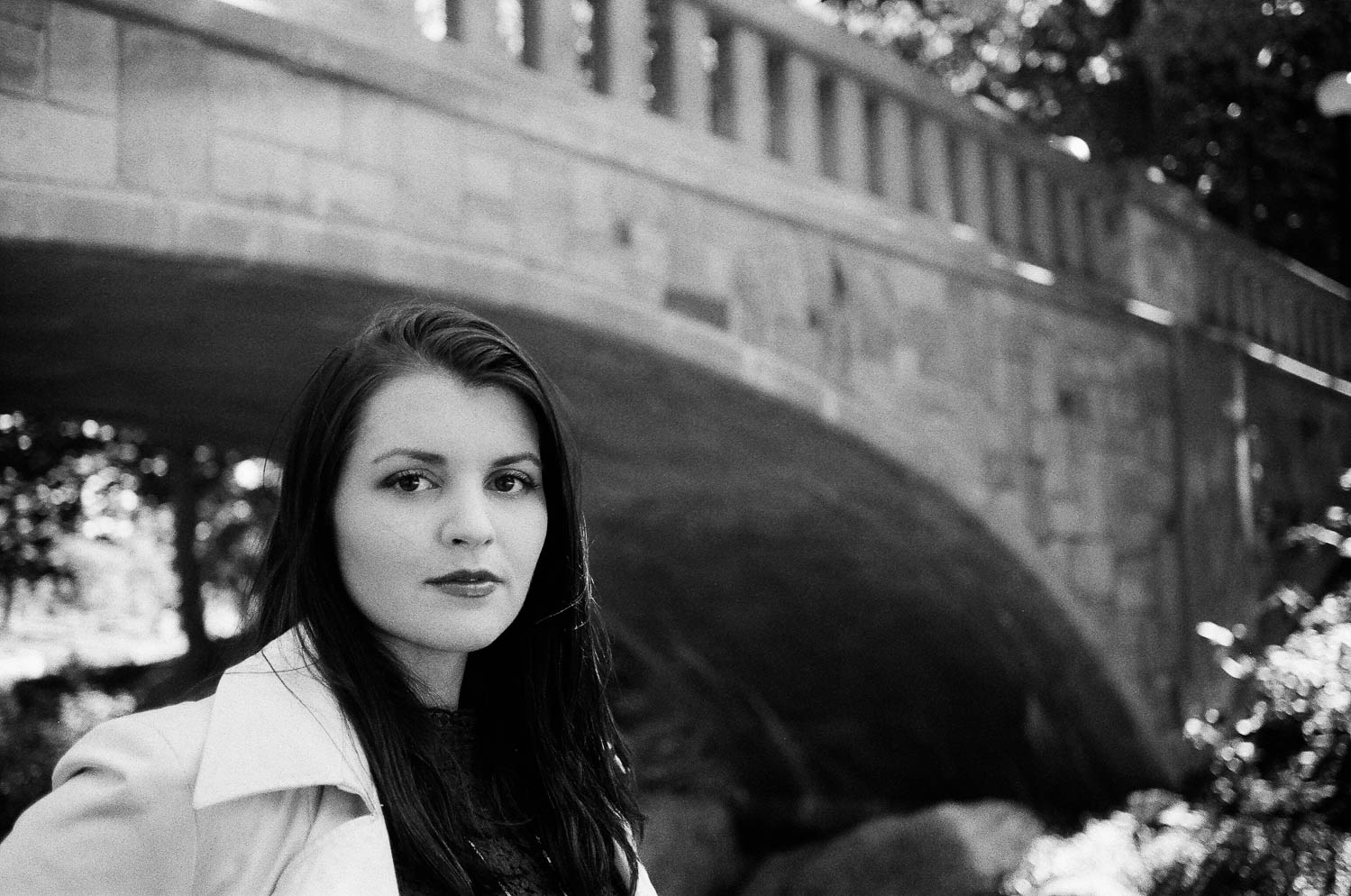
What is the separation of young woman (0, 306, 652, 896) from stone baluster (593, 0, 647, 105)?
2905mm

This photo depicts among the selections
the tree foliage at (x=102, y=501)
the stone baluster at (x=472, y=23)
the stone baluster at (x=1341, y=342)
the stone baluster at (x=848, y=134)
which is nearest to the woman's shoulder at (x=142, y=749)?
the stone baluster at (x=472, y=23)

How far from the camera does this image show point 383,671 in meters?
1.41

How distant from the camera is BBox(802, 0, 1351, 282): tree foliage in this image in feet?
22.2

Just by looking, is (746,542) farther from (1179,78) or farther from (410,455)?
(410,455)

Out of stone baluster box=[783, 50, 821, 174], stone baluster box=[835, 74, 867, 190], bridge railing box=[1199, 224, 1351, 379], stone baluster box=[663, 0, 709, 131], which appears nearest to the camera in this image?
stone baluster box=[663, 0, 709, 131]

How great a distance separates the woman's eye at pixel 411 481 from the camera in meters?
1.41

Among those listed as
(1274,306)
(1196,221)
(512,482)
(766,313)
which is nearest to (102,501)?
(766,313)

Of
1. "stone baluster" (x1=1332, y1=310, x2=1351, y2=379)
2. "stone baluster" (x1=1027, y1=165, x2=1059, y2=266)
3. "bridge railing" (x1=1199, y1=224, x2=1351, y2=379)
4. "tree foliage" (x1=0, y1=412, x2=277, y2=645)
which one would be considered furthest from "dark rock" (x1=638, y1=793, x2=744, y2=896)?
"stone baluster" (x1=1332, y1=310, x2=1351, y2=379)

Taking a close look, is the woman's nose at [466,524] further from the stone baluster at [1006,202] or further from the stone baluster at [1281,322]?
the stone baluster at [1281,322]

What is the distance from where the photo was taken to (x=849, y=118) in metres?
5.23

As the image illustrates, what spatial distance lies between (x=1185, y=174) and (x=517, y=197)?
584 centimetres

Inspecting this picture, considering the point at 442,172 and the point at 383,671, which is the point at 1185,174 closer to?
the point at 442,172

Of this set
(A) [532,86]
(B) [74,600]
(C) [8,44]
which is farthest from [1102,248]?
(B) [74,600]

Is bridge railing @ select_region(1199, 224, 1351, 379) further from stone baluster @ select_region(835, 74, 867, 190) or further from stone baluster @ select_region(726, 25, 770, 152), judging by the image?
stone baluster @ select_region(726, 25, 770, 152)
